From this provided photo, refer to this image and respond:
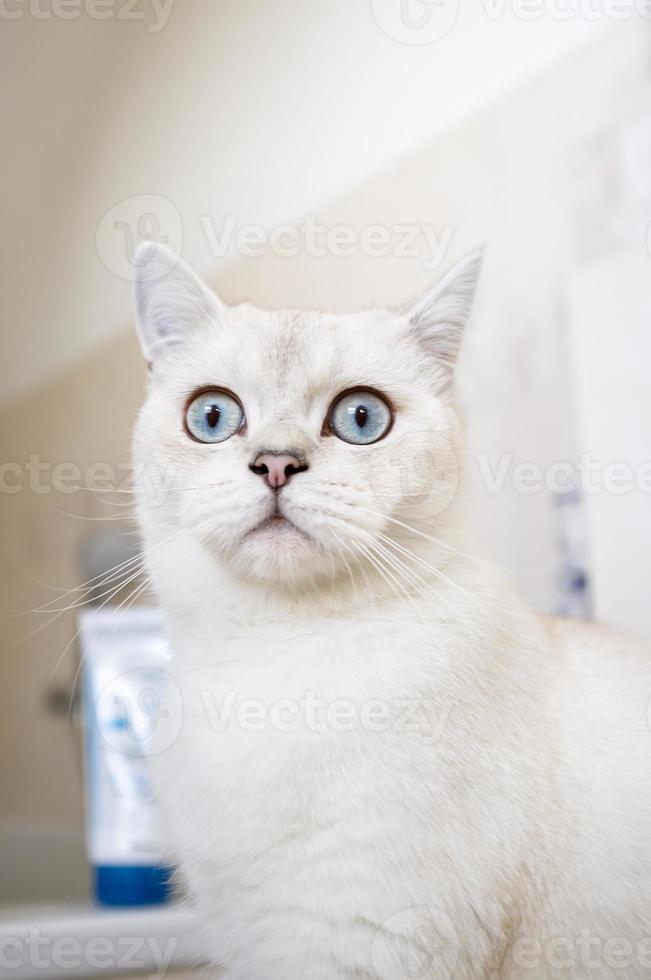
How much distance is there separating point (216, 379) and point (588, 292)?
2.21ft

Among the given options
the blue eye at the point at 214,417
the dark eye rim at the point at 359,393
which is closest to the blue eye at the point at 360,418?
the dark eye rim at the point at 359,393

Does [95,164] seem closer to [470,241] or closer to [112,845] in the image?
[470,241]

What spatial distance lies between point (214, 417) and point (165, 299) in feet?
0.65

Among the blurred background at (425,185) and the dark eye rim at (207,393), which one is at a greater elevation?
the blurred background at (425,185)

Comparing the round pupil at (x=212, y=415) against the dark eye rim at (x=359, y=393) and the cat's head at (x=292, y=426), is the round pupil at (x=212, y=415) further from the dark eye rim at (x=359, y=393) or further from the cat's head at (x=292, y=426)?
the dark eye rim at (x=359, y=393)

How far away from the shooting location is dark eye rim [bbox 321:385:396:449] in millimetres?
963

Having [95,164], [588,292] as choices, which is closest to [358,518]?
[588,292]

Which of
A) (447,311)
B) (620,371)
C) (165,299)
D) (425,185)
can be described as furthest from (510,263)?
(165,299)

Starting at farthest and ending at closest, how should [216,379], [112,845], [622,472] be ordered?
1. [112,845]
2. [622,472]
3. [216,379]

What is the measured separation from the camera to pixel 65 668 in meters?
2.79

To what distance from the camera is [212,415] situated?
3.26 ft

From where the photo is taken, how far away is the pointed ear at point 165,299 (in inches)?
42.3

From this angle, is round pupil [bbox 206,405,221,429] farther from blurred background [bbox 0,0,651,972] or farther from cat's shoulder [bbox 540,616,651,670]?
cat's shoulder [bbox 540,616,651,670]

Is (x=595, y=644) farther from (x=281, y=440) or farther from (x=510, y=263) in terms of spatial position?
(x=510, y=263)
